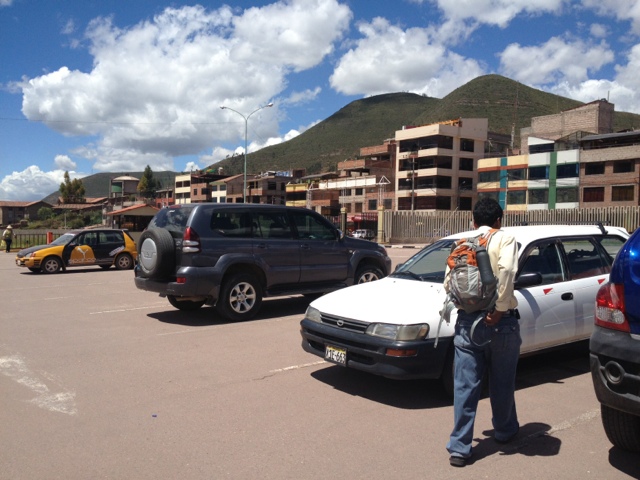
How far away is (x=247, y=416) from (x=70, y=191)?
124779mm

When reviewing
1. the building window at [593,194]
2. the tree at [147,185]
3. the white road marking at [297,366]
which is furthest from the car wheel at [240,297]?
the tree at [147,185]

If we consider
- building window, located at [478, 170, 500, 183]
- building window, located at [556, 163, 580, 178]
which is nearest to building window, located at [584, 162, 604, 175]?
building window, located at [556, 163, 580, 178]

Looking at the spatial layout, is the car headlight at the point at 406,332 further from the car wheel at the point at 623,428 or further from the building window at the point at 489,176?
the building window at the point at 489,176

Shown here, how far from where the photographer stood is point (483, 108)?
390 feet

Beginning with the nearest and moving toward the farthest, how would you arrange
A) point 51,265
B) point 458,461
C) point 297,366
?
point 458,461
point 297,366
point 51,265

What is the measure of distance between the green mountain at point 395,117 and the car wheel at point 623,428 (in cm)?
10447

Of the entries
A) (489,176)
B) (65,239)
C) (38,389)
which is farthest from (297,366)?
(489,176)

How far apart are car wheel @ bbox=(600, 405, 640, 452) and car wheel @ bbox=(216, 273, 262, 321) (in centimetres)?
622

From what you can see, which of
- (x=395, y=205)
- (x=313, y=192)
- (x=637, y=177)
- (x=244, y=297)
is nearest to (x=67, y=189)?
(x=313, y=192)

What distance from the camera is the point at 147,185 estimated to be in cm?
11688

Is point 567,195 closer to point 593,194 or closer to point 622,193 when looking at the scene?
point 593,194

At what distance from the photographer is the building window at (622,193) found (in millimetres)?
54375

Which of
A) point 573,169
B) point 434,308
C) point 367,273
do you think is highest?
point 573,169

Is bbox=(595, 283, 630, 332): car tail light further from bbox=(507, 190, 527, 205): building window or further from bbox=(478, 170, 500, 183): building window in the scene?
bbox=(478, 170, 500, 183): building window
